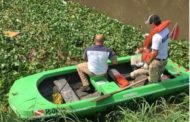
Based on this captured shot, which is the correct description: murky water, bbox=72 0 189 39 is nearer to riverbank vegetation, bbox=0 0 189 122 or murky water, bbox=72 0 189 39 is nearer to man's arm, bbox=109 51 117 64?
riverbank vegetation, bbox=0 0 189 122

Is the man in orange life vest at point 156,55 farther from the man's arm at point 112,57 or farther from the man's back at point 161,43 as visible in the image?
the man's arm at point 112,57

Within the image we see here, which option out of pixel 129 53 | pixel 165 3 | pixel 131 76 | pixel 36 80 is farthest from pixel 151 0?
pixel 36 80

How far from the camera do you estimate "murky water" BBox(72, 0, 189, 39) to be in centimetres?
1498

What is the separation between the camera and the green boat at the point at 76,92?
866 cm

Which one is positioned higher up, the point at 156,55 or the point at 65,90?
the point at 156,55

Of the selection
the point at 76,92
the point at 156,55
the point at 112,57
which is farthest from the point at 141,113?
the point at 76,92

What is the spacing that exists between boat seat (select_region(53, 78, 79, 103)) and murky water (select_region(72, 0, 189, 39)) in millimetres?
5391

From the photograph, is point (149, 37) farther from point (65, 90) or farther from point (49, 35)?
point (49, 35)

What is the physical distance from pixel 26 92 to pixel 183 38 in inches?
244

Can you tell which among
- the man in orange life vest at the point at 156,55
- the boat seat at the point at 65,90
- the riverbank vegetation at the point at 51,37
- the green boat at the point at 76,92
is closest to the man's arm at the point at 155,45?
the man in orange life vest at the point at 156,55

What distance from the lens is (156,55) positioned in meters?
9.07

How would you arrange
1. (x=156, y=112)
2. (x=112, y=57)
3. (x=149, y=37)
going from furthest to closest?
(x=112, y=57)
(x=149, y=37)
(x=156, y=112)

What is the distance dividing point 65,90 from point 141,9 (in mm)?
7147

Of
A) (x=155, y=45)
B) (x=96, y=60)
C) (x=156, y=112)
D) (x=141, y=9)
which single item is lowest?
(x=156, y=112)
